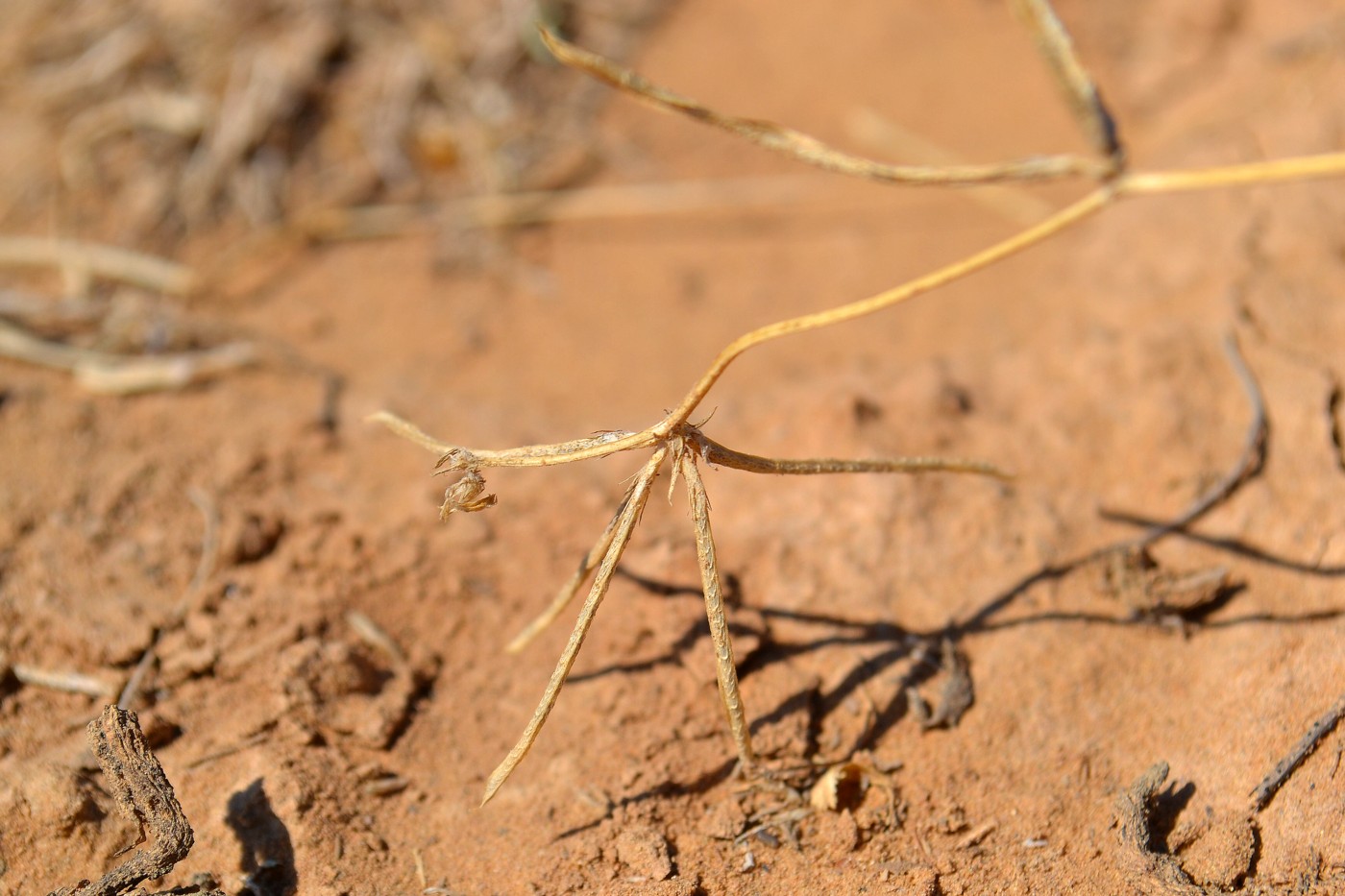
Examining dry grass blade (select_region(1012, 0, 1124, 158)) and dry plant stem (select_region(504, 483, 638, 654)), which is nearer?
dry plant stem (select_region(504, 483, 638, 654))

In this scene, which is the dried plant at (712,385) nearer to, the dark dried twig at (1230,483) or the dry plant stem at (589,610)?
the dry plant stem at (589,610)

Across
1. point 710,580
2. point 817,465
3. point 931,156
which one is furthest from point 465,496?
point 931,156

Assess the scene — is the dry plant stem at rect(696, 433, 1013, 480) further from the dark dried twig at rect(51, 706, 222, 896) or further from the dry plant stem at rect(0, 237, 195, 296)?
the dry plant stem at rect(0, 237, 195, 296)

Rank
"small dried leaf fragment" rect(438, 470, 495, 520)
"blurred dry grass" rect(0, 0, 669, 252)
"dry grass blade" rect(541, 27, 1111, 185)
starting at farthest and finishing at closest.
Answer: "blurred dry grass" rect(0, 0, 669, 252)
"dry grass blade" rect(541, 27, 1111, 185)
"small dried leaf fragment" rect(438, 470, 495, 520)

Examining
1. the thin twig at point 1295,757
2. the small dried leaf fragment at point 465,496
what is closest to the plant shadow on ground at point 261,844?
the small dried leaf fragment at point 465,496

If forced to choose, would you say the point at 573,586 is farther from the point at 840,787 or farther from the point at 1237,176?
the point at 1237,176

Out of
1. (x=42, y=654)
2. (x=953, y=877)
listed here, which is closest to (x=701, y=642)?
(x=953, y=877)

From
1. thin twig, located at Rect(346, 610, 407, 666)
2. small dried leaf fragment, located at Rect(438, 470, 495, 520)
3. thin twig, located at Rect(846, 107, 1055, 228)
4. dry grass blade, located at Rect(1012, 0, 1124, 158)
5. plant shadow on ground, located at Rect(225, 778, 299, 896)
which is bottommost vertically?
plant shadow on ground, located at Rect(225, 778, 299, 896)

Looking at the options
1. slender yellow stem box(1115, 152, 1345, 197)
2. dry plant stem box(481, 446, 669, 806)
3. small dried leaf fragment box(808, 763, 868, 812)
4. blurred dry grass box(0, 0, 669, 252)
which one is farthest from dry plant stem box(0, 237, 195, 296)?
slender yellow stem box(1115, 152, 1345, 197)
